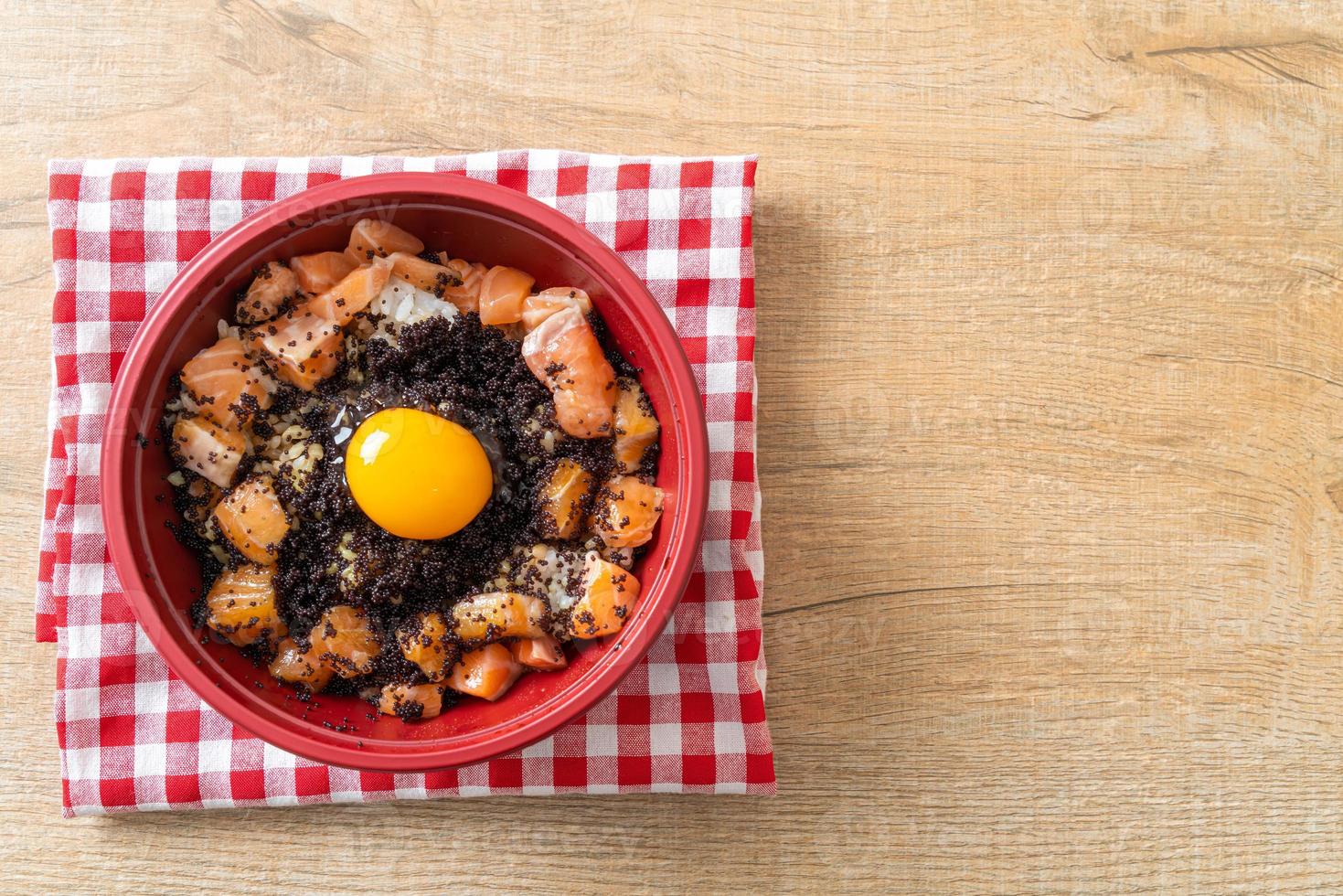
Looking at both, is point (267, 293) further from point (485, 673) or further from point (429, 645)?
point (485, 673)

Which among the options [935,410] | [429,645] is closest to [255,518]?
[429,645]

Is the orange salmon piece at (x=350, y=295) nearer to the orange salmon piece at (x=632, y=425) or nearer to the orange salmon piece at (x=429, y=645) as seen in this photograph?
the orange salmon piece at (x=632, y=425)

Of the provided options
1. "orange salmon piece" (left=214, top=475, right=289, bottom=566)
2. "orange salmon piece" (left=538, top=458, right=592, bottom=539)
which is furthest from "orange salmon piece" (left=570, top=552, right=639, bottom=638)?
"orange salmon piece" (left=214, top=475, right=289, bottom=566)

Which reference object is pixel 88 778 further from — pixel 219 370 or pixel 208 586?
pixel 219 370

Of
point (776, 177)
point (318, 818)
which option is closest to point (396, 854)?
point (318, 818)

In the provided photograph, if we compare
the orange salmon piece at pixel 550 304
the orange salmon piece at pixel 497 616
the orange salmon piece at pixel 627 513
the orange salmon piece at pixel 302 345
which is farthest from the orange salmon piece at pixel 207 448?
the orange salmon piece at pixel 627 513

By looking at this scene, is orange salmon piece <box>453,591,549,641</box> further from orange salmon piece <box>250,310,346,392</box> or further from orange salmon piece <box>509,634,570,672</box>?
orange salmon piece <box>250,310,346,392</box>

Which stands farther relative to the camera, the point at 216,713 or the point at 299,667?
the point at 216,713
